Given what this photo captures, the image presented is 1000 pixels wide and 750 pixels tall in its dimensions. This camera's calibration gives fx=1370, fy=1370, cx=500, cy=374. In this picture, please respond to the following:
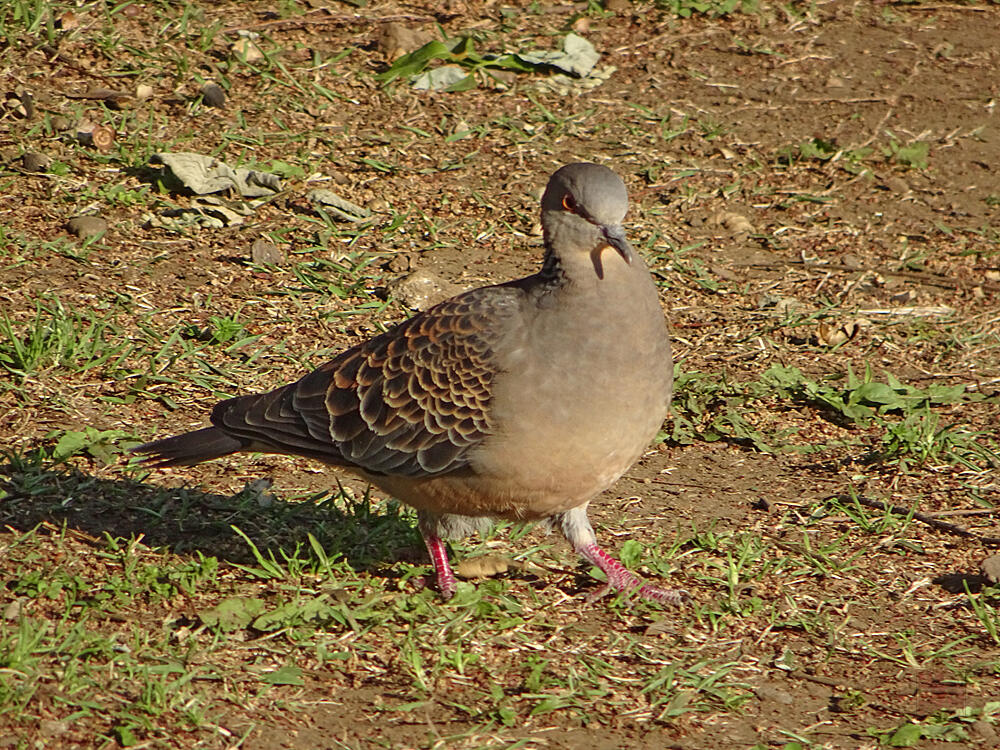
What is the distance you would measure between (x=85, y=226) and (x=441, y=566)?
304 cm

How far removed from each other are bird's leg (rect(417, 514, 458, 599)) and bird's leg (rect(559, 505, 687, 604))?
0.42 metres

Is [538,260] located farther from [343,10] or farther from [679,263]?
[343,10]

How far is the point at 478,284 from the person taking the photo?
6672 millimetres

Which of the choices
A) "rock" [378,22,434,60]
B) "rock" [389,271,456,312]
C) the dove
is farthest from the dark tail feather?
"rock" [378,22,434,60]

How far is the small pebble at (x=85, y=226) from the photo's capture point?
261 inches

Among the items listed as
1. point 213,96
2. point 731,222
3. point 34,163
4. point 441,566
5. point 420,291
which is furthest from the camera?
point 213,96

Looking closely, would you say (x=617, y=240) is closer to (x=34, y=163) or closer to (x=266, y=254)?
(x=266, y=254)

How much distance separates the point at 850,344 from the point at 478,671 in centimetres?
308

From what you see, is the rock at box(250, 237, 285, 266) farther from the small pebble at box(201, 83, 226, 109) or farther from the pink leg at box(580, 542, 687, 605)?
the pink leg at box(580, 542, 687, 605)

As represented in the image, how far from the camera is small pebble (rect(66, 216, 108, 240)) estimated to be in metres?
6.63

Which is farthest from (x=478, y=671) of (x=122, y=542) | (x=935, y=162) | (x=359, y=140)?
(x=935, y=162)

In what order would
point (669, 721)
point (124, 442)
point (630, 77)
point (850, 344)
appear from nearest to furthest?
point (669, 721) → point (124, 442) → point (850, 344) → point (630, 77)

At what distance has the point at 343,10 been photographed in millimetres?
8719

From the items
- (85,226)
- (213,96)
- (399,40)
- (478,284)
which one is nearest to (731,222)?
(478,284)
